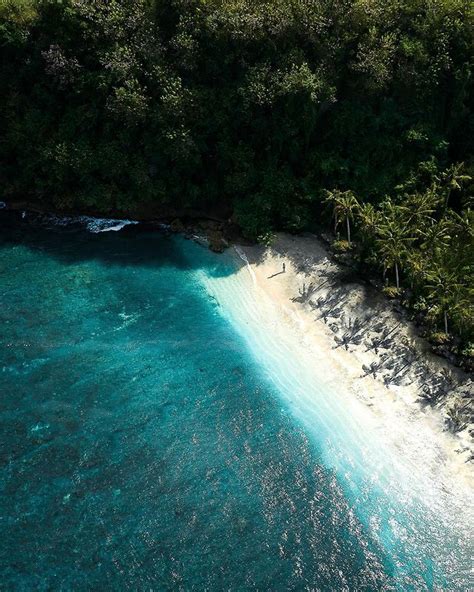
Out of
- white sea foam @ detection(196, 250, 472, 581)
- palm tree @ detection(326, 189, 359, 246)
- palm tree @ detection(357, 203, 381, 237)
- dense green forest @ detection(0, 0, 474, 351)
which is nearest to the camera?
white sea foam @ detection(196, 250, 472, 581)

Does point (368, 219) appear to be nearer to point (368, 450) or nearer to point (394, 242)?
point (394, 242)

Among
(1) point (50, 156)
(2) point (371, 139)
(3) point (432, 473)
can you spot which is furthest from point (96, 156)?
(3) point (432, 473)

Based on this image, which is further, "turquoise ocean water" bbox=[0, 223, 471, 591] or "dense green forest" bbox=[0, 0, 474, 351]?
"dense green forest" bbox=[0, 0, 474, 351]

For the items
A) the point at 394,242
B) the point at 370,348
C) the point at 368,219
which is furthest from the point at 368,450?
the point at 368,219

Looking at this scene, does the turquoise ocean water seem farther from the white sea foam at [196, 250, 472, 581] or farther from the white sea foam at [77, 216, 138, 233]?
the white sea foam at [77, 216, 138, 233]

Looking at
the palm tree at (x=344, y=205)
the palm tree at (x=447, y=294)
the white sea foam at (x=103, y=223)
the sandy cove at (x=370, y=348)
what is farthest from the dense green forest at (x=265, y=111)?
the sandy cove at (x=370, y=348)

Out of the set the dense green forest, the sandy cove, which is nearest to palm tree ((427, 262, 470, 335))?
the dense green forest
